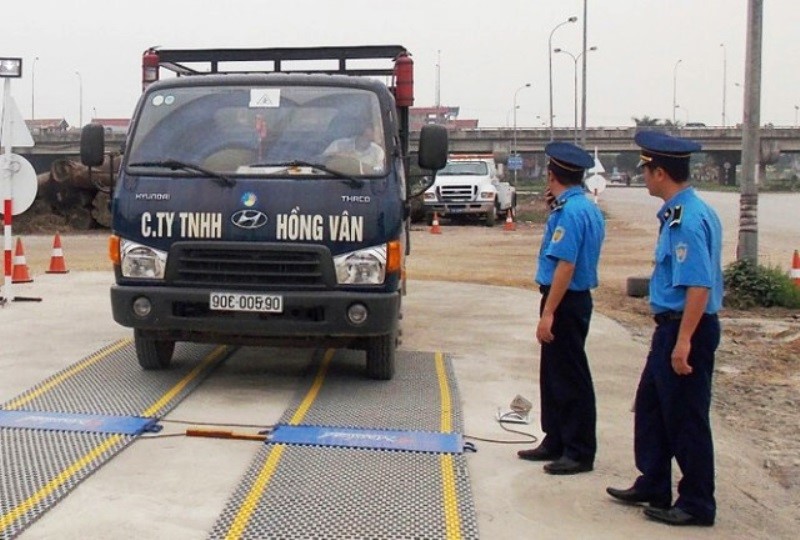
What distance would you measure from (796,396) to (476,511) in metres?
4.42

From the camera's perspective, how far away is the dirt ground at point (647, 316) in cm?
743

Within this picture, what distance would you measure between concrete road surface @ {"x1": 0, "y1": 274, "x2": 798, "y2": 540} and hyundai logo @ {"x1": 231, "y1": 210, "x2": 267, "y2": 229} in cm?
127

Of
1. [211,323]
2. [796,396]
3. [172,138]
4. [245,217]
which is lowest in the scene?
[796,396]

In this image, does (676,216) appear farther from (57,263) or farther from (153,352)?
(57,263)

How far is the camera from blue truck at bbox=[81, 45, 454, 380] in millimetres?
7117

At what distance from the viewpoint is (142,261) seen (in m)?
7.30

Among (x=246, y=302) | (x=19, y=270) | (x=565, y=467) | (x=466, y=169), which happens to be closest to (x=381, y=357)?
(x=246, y=302)

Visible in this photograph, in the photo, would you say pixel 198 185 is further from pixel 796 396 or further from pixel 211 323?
pixel 796 396

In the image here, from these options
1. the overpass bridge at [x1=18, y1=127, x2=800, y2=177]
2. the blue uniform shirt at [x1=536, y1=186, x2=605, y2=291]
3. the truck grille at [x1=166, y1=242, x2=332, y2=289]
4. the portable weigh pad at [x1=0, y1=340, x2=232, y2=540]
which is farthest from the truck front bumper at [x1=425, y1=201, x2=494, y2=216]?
the overpass bridge at [x1=18, y1=127, x2=800, y2=177]

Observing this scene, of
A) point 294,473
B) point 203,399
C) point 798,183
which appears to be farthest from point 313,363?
point 798,183

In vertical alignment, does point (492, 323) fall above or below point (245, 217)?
below

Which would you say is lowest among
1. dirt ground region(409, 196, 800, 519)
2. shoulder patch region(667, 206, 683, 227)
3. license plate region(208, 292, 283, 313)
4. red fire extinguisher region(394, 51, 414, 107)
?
dirt ground region(409, 196, 800, 519)

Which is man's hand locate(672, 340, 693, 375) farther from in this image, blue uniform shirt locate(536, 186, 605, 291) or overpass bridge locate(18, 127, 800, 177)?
overpass bridge locate(18, 127, 800, 177)

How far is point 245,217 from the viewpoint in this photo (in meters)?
7.12
